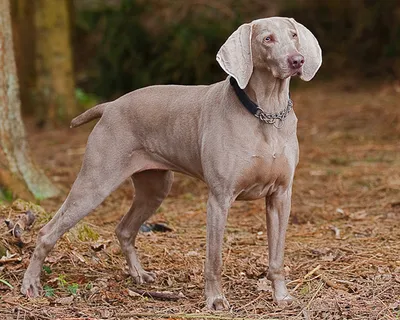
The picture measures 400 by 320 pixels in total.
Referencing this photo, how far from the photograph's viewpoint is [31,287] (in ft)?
16.4

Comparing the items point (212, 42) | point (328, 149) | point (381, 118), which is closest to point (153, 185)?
point (328, 149)

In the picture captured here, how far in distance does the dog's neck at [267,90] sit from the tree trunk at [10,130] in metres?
2.82

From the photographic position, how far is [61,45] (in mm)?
11844

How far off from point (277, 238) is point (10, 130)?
2.92m

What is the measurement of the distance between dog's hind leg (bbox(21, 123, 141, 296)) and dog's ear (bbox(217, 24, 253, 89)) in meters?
0.95

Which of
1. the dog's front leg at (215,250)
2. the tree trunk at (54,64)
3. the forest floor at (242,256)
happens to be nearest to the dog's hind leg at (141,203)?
the forest floor at (242,256)

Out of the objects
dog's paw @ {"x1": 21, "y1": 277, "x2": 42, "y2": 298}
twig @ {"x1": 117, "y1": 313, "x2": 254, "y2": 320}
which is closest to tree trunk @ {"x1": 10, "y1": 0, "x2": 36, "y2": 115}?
dog's paw @ {"x1": 21, "y1": 277, "x2": 42, "y2": 298}

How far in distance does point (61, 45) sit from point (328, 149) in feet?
14.1

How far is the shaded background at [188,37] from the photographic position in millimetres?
13117

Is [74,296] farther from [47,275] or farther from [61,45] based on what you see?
[61,45]

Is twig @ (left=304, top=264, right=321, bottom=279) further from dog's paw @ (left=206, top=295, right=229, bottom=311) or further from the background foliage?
the background foliage

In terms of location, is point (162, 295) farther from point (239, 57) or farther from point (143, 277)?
point (239, 57)

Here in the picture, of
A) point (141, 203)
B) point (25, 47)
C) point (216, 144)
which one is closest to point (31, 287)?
point (141, 203)

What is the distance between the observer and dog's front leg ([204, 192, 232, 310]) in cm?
465
